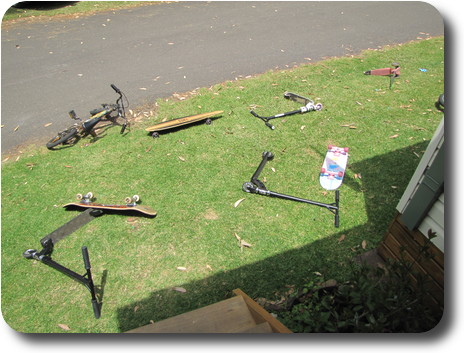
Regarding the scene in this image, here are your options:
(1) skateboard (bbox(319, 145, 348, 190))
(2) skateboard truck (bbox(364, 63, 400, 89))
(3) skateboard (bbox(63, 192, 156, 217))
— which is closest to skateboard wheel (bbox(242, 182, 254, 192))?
(1) skateboard (bbox(319, 145, 348, 190))

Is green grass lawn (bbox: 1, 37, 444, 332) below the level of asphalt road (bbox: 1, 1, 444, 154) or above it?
below

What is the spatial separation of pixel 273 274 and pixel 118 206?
106 inches

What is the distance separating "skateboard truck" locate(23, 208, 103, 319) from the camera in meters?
3.60

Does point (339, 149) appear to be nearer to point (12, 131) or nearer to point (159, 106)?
point (159, 106)

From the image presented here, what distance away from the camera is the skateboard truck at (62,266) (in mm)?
3604

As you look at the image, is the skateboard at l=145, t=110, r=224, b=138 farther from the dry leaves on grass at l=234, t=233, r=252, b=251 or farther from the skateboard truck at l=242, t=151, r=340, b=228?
the dry leaves on grass at l=234, t=233, r=252, b=251

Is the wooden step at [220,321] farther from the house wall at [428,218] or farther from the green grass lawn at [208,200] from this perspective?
the house wall at [428,218]

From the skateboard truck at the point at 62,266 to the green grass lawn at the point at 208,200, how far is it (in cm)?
11

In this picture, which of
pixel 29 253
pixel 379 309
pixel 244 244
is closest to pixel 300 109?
pixel 244 244

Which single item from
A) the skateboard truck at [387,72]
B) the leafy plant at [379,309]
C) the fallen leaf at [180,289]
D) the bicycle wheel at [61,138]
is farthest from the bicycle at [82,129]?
the skateboard truck at [387,72]

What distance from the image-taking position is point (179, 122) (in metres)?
6.54

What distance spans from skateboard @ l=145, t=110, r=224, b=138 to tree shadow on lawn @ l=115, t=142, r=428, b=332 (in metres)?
A: 3.58

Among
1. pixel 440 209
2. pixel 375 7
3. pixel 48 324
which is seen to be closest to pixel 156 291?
pixel 48 324

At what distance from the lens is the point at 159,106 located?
7504 mm
